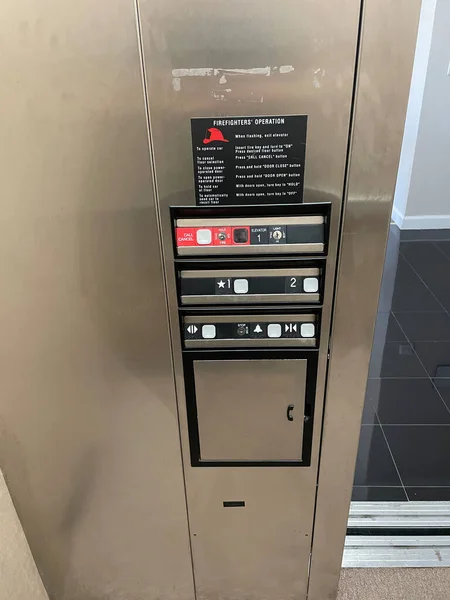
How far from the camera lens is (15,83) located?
26.9 inches

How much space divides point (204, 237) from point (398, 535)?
1.12 m

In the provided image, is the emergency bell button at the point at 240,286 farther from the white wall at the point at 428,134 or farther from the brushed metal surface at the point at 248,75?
the white wall at the point at 428,134

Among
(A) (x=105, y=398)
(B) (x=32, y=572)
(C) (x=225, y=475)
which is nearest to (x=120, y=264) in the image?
(A) (x=105, y=398)

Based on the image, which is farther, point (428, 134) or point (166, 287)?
point (428, 134)

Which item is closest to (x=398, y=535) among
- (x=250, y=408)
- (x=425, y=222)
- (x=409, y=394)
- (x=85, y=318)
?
(x=409, y=394)

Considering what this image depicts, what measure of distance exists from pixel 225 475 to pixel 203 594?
404 mm

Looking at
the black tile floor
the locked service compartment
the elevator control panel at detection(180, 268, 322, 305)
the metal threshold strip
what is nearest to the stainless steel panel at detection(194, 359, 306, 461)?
the locked service compartment

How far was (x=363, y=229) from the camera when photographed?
76 cm

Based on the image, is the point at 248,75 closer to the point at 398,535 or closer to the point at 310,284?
the point at 310,284

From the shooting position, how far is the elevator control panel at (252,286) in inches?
31.1

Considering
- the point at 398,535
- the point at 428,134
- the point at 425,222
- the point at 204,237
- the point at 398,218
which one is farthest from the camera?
the point at 398,218

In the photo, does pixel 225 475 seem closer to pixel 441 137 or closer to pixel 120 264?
pixel 120 264

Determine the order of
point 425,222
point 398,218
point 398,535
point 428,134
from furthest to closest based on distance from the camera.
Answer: point 398,218
point 425,222
point 428,134
point 398,535

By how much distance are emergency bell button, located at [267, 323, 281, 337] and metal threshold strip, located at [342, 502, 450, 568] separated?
85 cm
